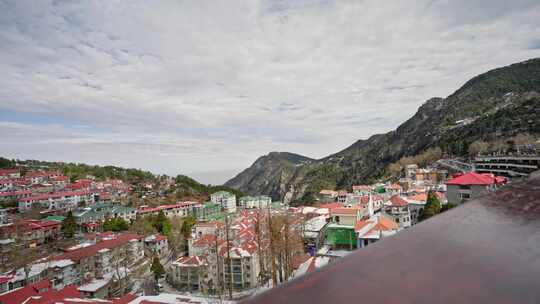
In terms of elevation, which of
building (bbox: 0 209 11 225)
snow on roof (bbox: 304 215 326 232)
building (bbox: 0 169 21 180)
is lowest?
snow on roof (bbox: 304 215 326 232)

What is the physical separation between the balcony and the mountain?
46.4 meters

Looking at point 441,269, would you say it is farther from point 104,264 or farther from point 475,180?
point 104,264

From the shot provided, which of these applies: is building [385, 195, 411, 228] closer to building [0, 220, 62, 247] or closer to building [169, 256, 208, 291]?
building [169, 256, 208, 291]

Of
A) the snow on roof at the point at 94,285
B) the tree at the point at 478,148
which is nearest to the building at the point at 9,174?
the snow on roof at the point at 94,285

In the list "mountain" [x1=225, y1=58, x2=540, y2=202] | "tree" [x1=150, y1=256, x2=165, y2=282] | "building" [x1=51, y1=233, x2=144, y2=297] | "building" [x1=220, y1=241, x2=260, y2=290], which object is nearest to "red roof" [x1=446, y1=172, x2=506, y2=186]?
"building" [x1=220, y1=241, x2=260, y2=290]

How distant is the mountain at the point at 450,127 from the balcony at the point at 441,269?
4640 centimetres

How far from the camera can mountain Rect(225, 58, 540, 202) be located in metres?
44.2

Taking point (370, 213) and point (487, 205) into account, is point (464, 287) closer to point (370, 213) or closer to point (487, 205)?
point (487, 205)

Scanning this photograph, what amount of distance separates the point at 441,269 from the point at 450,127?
71.3m

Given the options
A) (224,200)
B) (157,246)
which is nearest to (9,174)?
(224,200)

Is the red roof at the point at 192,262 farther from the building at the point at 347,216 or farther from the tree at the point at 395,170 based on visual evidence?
the tree at the point at 395,170

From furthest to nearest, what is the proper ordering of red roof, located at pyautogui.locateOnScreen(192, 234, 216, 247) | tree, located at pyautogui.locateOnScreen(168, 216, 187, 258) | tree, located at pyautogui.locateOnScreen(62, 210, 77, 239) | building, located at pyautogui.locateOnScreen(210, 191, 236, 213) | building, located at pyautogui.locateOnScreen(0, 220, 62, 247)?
building, located at pyautogui.locateOnScreen(210, 191, 236, 213)
tree, located at pyautogui.locateOnScreen(62, 210, 77, 239)
tree, located at pyautogui.locateOnScreen(168, 216, 187, 258)
building, located at pyautogui.locateOnScreen(0, 220, 62, 247)
red roof, located at pyautogui.locateOnScreen(192, 234, 216, 247)

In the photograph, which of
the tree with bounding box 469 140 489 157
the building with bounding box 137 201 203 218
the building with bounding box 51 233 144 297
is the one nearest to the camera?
the building with bounding box 51 233 144 297

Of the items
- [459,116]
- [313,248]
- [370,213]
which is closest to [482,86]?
[459,116]
